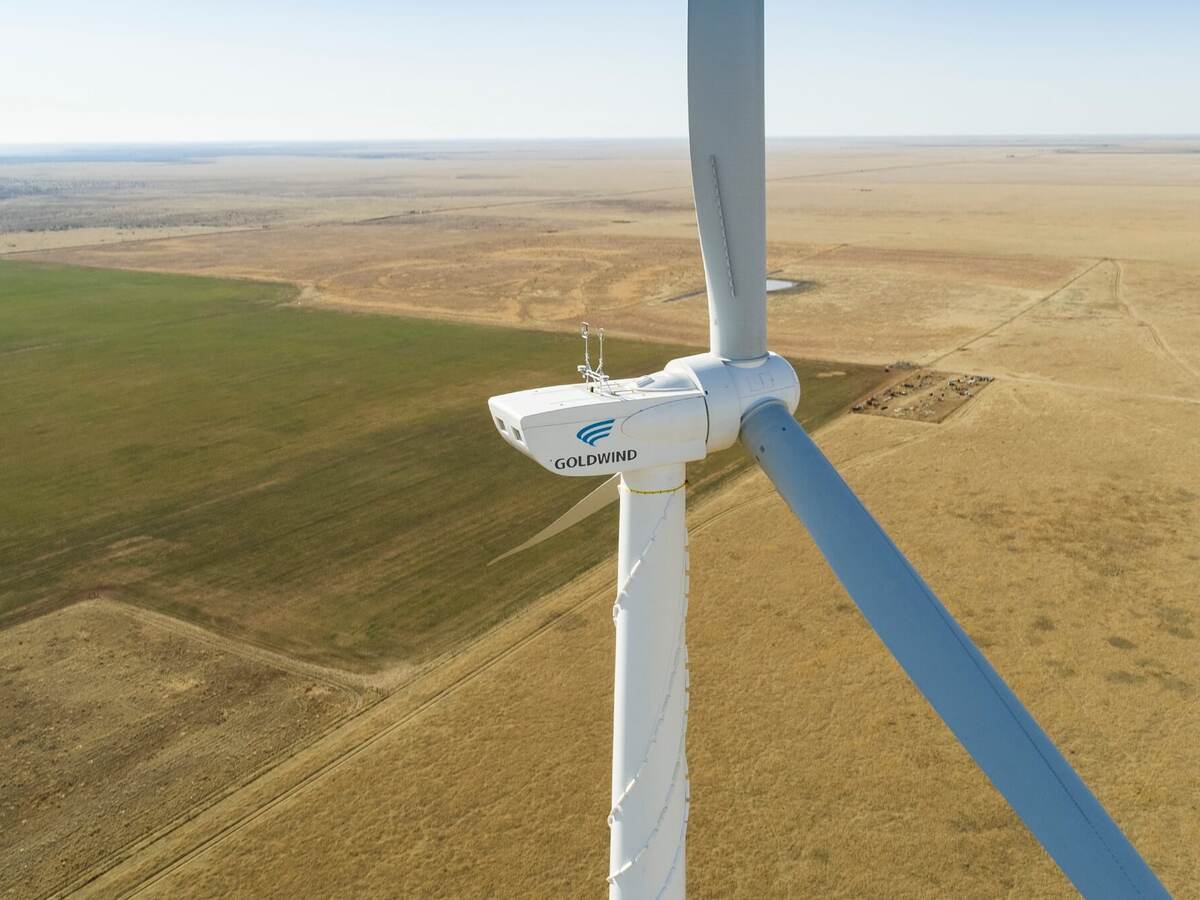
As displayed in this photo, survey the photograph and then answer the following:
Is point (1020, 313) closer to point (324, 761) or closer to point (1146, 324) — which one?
point (1146, 324)

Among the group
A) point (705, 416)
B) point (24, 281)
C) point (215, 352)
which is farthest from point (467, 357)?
point (24, 281)

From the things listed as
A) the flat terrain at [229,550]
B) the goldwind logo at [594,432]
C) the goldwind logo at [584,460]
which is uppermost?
the goldwind logo at [594,432]

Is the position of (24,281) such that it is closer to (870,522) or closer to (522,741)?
(522,741)

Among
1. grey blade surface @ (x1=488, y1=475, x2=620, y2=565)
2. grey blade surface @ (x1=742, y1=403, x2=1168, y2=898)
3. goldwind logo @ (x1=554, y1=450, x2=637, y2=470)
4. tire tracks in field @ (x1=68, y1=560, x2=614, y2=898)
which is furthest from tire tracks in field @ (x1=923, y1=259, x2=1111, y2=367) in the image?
goldwind logo @ (x1=554, y1=450, x2=637, y2=470)

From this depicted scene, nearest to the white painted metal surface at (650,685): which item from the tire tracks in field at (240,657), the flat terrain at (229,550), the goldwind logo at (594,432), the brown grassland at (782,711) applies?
the goldwind logo at (594,432)

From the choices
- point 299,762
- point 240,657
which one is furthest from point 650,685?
point 240,657

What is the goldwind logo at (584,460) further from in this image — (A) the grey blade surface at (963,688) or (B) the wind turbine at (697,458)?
(A) the grey blade surface at (963,688)
